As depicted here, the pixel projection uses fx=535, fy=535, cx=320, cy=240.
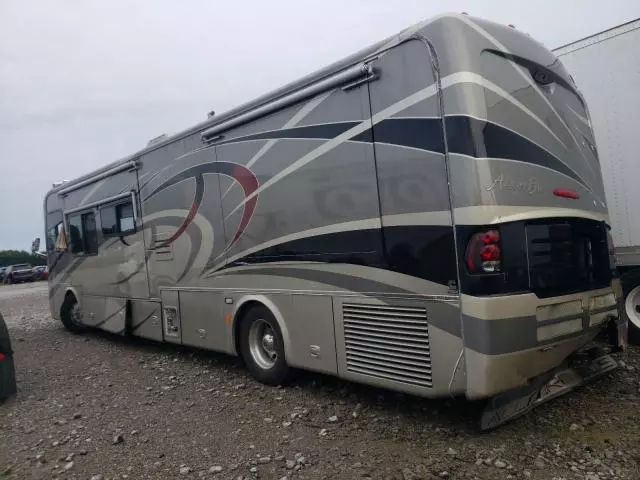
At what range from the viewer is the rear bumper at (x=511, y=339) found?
11.9ft

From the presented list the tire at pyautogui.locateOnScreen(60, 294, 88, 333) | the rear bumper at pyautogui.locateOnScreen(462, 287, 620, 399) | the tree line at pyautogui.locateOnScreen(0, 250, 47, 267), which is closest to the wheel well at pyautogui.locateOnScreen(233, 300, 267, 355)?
the rear bumper at pyautogui.locateOnScreen(462, 287, 620, 399)

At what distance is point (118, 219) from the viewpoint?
8305 mm

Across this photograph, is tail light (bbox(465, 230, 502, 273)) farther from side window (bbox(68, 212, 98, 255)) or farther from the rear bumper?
side window (bbox(68, 212, 98, 255))

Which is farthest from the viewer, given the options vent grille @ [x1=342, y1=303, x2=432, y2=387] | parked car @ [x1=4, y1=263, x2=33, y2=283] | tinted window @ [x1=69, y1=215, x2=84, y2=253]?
parked car @ [x1=4, y1=263, x2=33, y2=283]

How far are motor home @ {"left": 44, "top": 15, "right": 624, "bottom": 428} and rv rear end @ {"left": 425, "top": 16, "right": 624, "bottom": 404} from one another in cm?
1

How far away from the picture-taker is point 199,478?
374 centimetres

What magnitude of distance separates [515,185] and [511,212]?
0.72 ft

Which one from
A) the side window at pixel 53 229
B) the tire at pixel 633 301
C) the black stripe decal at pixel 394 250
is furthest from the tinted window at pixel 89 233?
the tire at pixel 633 301

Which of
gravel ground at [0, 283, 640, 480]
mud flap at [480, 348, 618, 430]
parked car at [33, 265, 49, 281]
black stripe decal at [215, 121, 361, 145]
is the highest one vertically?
black stripe decal at [215, 121, 361, 145]

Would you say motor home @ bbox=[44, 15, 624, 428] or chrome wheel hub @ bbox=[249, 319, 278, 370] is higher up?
motor home @ bbox=[44, 15, 624, 428]

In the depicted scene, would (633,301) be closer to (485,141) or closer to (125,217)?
(485,141)

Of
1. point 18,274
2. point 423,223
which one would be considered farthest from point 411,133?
point 18,274

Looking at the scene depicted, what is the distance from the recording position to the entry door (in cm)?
386

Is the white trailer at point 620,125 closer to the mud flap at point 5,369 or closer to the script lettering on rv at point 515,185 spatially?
the script lettering on rv at point 515,185
